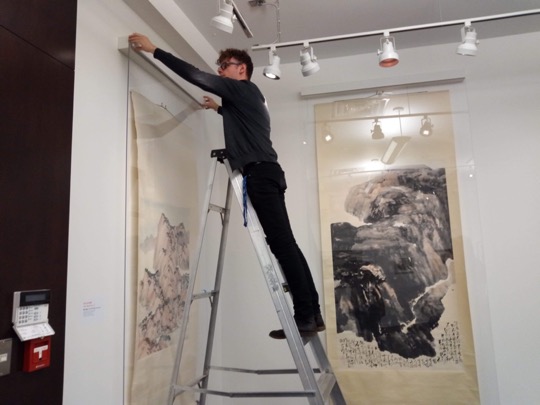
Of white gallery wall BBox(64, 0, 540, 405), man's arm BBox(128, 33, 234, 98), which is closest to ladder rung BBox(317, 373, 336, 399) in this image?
white gallery wall BBox(64, 0, 540, 405)

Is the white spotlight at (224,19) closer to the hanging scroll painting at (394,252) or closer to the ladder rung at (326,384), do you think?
the hanging scroll painting at (394,252)

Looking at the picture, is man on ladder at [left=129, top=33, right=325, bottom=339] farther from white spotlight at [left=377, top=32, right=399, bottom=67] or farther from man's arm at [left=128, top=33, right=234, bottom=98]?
white spotlight at [left=377, top=32, right=399, bottom=67]

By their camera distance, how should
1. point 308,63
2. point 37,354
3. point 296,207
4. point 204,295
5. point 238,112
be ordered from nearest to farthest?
point 37,354, point 238,112, point 204,295, point 308,63, point 296,207

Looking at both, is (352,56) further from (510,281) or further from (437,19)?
(510,281)

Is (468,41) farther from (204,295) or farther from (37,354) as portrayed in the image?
(37,354)

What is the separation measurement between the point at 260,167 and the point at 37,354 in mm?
1161

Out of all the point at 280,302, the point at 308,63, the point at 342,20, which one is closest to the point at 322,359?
the point at 280,302

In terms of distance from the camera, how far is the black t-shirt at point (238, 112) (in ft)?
6.37

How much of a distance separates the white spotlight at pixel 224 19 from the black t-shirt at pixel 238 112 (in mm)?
273

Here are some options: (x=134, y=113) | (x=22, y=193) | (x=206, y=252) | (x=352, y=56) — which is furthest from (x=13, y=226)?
(x=352, y=56)

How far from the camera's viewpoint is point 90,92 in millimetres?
1810

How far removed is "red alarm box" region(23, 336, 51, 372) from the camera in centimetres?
120

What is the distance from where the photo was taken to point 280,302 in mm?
1749

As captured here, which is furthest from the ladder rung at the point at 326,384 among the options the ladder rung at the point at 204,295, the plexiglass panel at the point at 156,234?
the plexiglass panel at the point at 156,234
